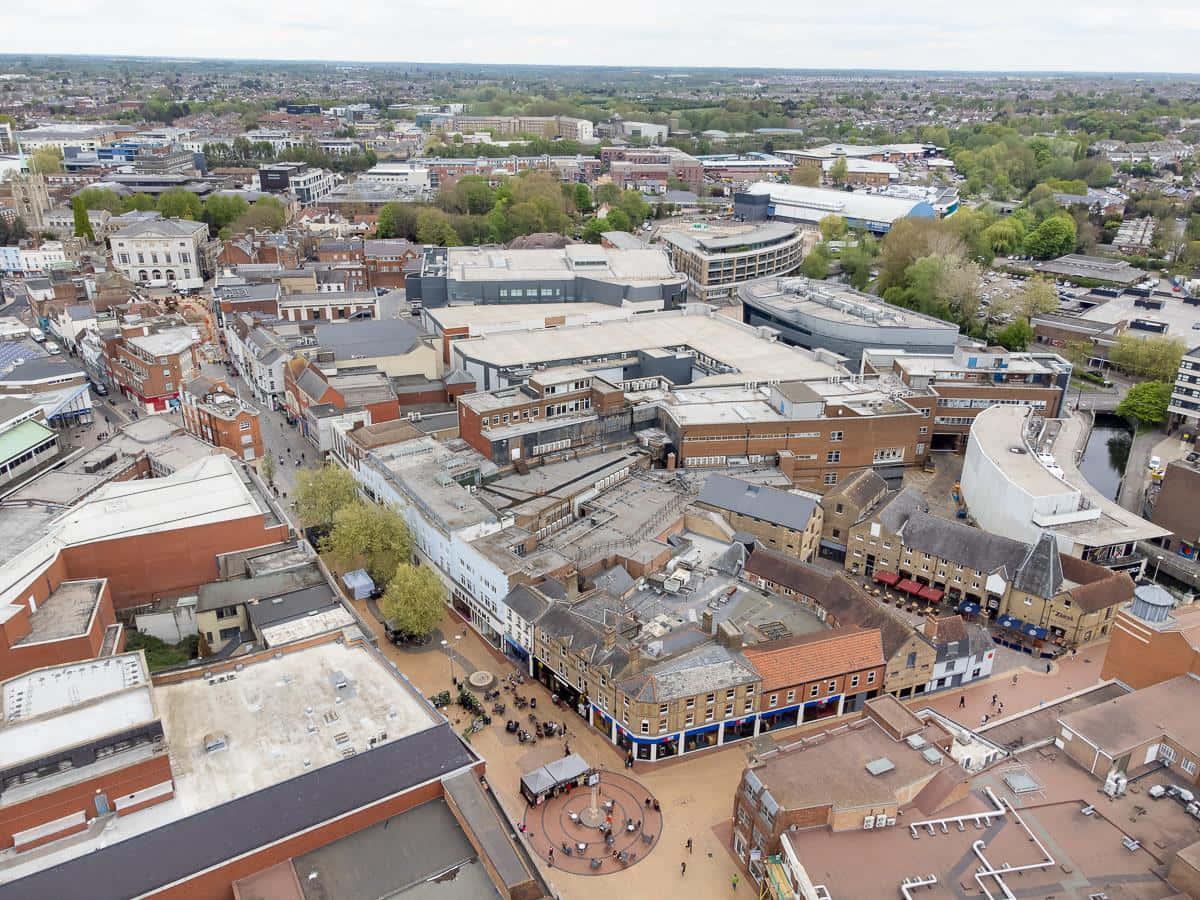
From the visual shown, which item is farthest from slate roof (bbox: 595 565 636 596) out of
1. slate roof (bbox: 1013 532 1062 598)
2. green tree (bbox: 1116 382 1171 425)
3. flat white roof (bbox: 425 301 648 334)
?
green tree (bbox: 1116 382 1171 425)

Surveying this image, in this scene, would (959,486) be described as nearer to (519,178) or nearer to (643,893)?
(643,893)

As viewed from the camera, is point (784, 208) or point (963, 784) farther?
point (784, 208)

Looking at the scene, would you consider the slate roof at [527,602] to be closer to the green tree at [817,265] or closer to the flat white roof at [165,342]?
the flat white roof at [165,342]

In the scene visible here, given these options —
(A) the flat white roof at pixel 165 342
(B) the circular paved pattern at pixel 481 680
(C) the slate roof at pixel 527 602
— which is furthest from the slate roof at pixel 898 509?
(A) the flat white roof at pixel 165 342

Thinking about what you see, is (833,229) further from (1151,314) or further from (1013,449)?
(1013,449)

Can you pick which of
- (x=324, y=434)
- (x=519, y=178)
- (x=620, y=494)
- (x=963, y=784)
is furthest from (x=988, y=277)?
(x=963, y=784)

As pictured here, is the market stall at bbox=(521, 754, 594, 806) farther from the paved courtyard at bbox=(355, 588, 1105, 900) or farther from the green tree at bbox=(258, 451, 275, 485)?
the green tree at bbox=(258, 451, 275, 485)
